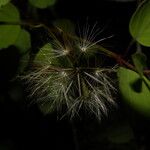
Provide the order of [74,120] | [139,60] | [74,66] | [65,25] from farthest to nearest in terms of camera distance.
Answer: [74,120] → [65,25] → [74,66] → [139,60]

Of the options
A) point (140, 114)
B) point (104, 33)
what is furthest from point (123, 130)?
point (140, 114)

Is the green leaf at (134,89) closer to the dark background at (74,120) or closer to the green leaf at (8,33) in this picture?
the green leaf at (8,33)

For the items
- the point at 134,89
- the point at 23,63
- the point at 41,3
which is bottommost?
the point at 134,89

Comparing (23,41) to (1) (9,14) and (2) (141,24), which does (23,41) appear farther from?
(2) (141,24)

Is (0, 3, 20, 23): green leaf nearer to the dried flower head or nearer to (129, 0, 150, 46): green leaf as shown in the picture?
the dried flower head

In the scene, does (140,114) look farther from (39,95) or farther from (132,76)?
(39,95)

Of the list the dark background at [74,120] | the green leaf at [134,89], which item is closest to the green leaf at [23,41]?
the dark background at [74,120]

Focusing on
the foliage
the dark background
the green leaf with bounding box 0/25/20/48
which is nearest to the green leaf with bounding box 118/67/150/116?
the foliage

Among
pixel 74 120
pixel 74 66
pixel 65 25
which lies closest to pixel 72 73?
pixel 74 66
